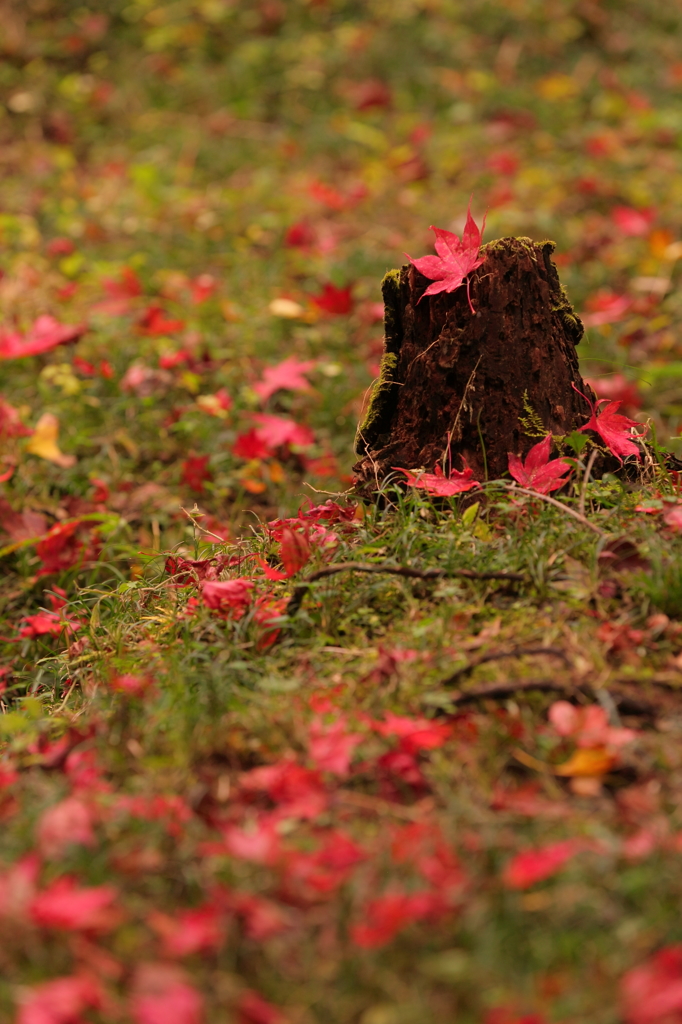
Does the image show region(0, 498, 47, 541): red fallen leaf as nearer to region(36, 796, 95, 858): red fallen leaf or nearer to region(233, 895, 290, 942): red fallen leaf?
region(36, 796, 95, 858): red fallen leaf

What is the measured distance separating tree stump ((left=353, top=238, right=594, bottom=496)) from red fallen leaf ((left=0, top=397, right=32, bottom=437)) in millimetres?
1437

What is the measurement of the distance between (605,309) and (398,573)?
2.59 metres

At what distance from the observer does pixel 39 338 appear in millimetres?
3689

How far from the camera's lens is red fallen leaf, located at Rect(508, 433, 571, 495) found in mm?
2204

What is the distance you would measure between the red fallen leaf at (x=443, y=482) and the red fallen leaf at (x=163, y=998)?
4.04 feet

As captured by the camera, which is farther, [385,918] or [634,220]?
[634,220]

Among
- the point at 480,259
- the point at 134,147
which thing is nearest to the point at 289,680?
the point at 480,259

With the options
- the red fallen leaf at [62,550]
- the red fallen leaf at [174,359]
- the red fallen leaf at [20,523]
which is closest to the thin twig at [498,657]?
the red fallen leaf at [62,550]

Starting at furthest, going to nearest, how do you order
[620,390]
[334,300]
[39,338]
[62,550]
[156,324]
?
[334,300], [156,324], [39,338], [620,390], [62,550]

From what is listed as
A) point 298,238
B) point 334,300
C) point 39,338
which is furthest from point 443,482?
point 298,238

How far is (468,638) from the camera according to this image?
1.91 meters

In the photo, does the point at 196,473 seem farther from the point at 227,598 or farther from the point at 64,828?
the point at 64,828

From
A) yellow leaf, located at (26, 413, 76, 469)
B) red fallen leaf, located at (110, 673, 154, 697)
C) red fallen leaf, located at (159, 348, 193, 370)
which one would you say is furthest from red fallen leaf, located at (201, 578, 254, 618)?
red fallen leaf, located at (159, 348, 193, 370)

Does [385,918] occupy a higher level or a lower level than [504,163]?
lower
